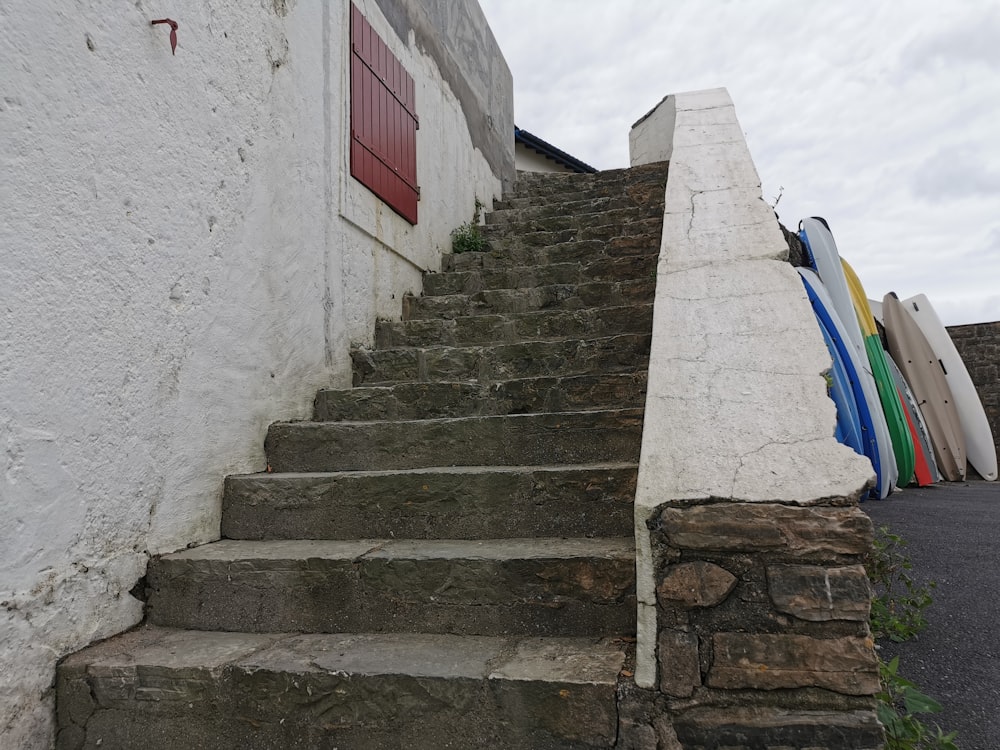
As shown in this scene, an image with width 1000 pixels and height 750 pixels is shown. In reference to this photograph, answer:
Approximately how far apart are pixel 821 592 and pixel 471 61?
244 inches

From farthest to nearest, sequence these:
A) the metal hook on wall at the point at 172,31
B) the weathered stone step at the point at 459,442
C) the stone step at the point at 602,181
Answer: the stone step at the point at 602,181 → the weathered stone step at the point at 459,442 → the metal hook on wall at the point at 172,31

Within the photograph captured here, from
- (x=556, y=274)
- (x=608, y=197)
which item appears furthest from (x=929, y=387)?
(x=556, y=274)

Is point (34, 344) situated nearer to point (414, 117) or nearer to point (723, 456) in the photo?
point (723, 456)

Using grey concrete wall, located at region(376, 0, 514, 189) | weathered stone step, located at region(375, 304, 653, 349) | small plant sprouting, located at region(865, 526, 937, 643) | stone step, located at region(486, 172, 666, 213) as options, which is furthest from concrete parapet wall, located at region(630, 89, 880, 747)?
grey concrete wall, located at region(376, 0, 514, 189)

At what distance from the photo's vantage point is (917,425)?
254 inches

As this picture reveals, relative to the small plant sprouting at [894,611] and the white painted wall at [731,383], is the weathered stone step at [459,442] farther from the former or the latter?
the small plant sprouting at [894,611]

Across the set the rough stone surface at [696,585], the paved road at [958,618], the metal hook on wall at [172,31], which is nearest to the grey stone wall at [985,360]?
the paved road at [958,618]

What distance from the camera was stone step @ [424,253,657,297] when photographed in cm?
383

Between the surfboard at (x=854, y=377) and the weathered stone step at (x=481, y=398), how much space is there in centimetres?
270

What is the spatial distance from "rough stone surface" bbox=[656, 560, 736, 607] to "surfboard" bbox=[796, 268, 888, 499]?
387 centimetres

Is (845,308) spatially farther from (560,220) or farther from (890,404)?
(560,220)

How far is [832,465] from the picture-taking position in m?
1.31

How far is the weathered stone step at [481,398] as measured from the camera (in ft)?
8.59

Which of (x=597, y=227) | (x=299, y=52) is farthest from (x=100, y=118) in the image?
(x=597, y=227)
